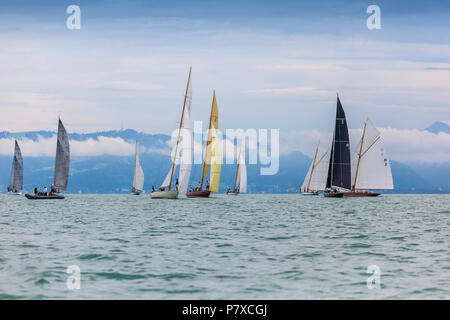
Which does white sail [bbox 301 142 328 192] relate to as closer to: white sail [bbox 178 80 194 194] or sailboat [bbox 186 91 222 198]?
sailboat [bbox 186 91 222 198]

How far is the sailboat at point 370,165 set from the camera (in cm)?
12875

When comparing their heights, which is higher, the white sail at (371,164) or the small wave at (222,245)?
the white sail at (371,164)

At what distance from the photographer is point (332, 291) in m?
20.6

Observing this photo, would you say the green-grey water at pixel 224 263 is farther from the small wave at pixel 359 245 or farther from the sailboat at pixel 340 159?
the sailboat at pixel 340 159

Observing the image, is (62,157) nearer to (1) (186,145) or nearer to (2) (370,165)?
(1) (186,145)

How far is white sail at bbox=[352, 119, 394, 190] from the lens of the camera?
422ft

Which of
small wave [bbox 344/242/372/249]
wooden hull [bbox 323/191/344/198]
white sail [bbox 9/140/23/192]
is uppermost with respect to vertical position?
white sail [bbox 9/140/23/192]

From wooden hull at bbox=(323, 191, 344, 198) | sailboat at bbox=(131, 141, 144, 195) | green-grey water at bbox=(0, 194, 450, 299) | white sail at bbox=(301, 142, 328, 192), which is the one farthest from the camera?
sailboat at bbox=(131, 141, 144, 195)

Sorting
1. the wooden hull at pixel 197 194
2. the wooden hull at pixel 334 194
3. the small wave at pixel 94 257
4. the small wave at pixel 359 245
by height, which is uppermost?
the small wave at pixel 94 257

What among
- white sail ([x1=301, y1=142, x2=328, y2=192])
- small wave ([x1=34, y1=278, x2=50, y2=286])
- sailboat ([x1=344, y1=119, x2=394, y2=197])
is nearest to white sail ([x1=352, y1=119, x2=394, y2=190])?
sailboat ([x1=344, y1=119, x2=394, y2=197])

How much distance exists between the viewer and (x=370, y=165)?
430 feet

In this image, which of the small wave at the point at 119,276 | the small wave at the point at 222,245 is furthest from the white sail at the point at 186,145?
the small wave at the point at 119,276

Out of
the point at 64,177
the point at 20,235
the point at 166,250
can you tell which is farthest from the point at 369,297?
the point at 64,177

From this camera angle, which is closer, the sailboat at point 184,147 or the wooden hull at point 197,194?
the sailboat at point 184,147
